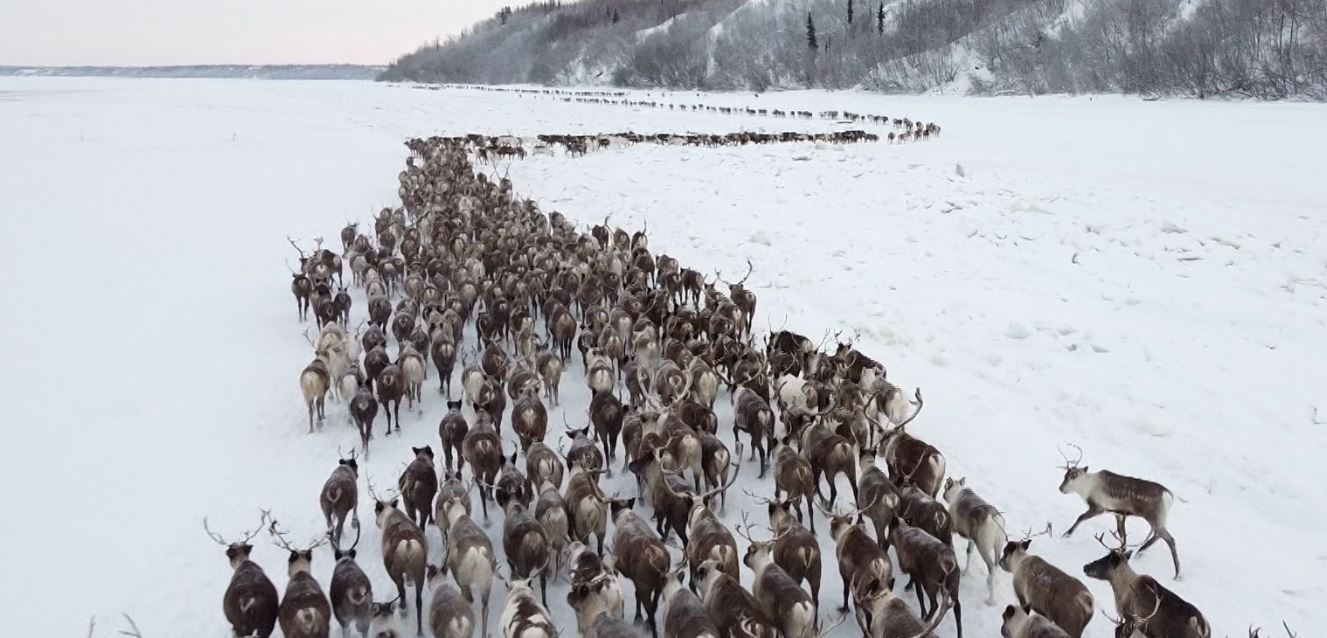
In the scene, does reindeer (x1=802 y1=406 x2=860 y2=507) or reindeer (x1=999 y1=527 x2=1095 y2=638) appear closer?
reindeer (x1=999 y1=527 x2=1095 y2=638)

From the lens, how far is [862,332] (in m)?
13.3

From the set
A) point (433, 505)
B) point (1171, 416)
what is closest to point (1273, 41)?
point (1171, 416)

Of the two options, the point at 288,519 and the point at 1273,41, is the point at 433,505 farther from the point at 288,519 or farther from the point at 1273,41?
the point at 1273,41

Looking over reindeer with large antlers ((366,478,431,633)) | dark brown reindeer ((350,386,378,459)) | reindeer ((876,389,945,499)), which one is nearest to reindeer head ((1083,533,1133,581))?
reindeer ((876,389,945,499))

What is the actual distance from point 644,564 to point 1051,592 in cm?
287

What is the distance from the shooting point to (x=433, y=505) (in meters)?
8.09

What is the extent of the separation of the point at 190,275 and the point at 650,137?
78.0 feet

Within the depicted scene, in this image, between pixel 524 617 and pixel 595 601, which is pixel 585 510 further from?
pixel 524 617

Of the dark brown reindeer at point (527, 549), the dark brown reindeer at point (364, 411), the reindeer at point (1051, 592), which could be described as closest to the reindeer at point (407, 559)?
the dark brown reindeer at point (527, 549)

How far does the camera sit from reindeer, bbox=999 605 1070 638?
523cm

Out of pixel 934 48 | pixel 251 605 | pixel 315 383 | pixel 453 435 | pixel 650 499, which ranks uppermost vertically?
pixel 934 48

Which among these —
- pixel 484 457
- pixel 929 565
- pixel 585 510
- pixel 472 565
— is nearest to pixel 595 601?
pixel 472 565

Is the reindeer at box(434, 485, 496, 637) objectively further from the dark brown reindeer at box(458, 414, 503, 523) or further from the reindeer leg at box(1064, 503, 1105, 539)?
the reindeer leg at box(1064, 503, 1105, 539)

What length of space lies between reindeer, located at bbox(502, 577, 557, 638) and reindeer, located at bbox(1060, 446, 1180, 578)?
4646 mm
